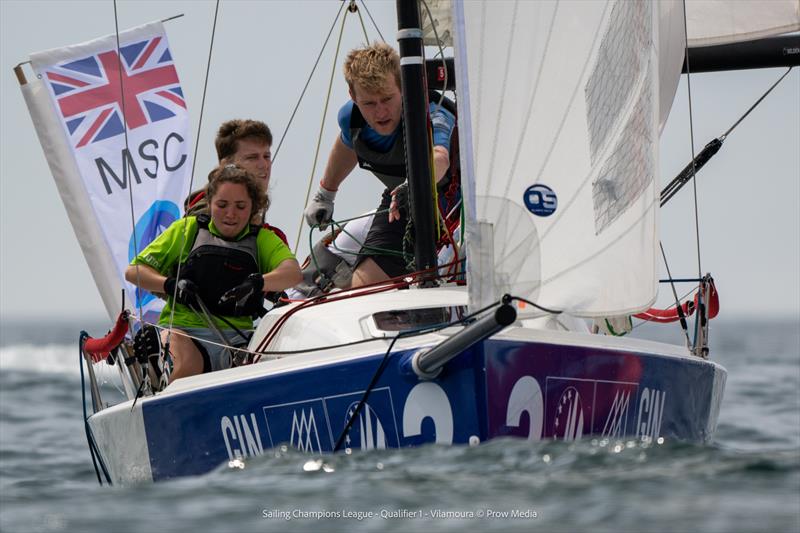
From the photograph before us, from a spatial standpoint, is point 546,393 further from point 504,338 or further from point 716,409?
point 716,409

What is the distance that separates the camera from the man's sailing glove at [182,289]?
512 cm

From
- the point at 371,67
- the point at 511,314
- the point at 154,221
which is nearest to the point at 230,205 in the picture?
the point at 371,67

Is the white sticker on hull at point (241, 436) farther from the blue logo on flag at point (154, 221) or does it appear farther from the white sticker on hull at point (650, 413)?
the blue logo on flag at point (154, 221)

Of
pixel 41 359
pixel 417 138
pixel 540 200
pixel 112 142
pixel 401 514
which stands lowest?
pixel 41 359

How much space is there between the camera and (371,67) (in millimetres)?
5480

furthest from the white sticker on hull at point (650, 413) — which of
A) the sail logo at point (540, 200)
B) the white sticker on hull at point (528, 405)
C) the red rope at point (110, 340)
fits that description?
the red rope at point (110, 340)

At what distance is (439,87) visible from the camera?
690 centimetres

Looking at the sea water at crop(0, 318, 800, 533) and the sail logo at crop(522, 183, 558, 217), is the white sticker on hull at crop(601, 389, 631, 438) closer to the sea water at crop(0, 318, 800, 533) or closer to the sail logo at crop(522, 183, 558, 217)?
the sea water at crop(0, 318, 800, 533)

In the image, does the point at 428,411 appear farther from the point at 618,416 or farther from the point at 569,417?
the point at 618,416

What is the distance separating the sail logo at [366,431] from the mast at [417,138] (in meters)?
1.16

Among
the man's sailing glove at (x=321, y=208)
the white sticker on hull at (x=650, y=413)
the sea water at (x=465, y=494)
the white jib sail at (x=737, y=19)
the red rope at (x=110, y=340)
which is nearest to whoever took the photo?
the sea water at (x=465, y=494)

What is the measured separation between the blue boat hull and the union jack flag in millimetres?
3623

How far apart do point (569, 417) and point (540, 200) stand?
0.66m

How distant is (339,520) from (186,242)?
6.76ft
